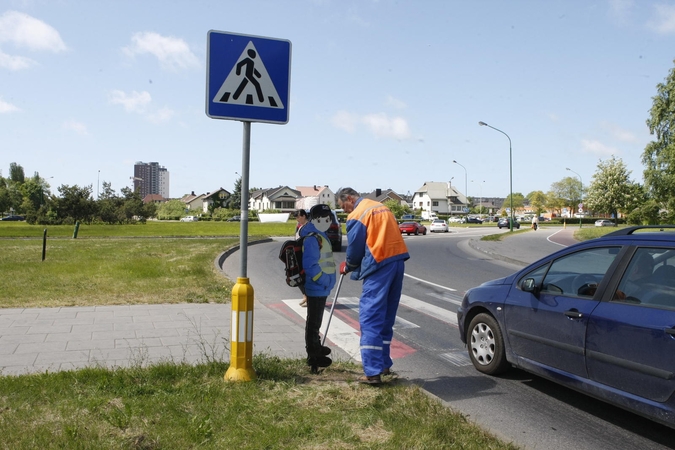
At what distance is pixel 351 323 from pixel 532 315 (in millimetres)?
3732

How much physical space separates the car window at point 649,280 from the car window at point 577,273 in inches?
8.7

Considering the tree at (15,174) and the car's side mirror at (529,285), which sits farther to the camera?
the tree at (15,174)

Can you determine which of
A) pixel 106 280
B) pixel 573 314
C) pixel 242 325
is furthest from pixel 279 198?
pixel 573 314

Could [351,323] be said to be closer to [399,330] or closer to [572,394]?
[399,330]

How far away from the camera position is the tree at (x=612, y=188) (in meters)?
87.6

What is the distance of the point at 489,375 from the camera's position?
218 inches

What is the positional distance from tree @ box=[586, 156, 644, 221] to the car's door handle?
302ft

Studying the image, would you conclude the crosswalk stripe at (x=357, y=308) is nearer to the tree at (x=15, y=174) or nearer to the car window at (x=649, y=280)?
the car window at (x=649, y=280)

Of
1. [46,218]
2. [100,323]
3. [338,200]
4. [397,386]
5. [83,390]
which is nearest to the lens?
[83,390]

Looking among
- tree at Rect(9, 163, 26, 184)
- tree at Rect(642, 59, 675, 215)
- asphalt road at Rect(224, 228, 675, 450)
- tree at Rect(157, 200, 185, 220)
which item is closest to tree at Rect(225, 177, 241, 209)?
tree at Rect(157, 200, 185, 220)

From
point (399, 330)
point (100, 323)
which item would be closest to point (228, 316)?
point (100, 323)

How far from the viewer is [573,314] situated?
4406 mm

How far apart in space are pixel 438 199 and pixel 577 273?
140135mm

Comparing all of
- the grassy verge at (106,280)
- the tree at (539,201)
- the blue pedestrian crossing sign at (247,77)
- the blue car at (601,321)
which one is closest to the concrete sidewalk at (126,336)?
the grassy verge at (106,280)
